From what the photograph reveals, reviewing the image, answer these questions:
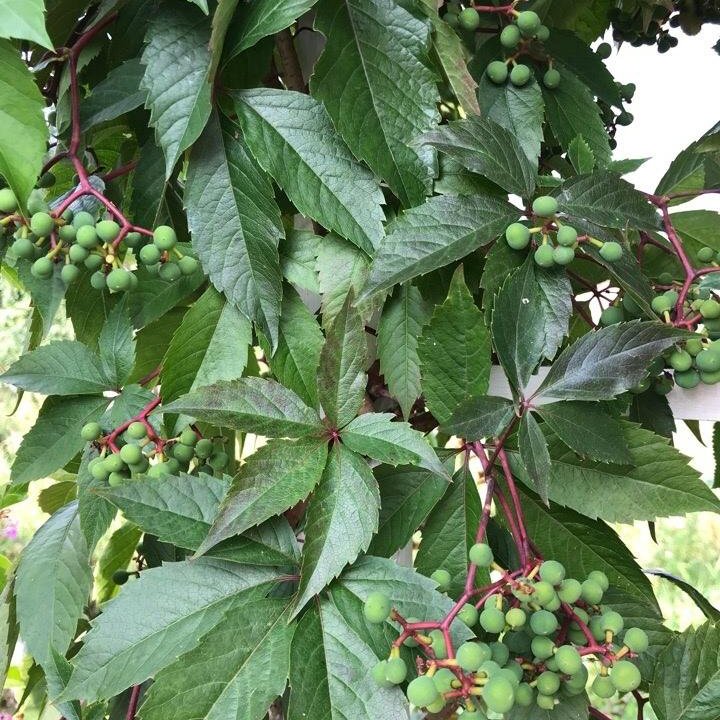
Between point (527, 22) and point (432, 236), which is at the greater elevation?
point (527, 22)

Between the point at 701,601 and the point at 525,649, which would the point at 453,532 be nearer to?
the point at 525,649

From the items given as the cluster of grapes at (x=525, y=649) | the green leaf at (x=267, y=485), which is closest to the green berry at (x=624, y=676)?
the cluster of grapes at (x=525, y=649)

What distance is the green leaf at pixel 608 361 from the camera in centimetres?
44

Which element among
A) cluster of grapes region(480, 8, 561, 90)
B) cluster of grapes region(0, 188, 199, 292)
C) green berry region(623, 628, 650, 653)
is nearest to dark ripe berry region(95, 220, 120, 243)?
cluster of grapes region(0, 188, 199, 292)

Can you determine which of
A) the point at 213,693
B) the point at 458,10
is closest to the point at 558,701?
the point at 213,693

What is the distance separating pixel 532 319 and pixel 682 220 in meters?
0.25

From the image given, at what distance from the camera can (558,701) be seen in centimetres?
45

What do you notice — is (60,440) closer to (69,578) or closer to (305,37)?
(69,578)

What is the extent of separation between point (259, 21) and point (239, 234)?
0.46 feet

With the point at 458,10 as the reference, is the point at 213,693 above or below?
below

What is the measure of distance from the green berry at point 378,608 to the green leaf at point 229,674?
8 centimetres

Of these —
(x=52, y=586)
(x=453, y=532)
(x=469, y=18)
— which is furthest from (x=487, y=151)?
(x=52, y=586)

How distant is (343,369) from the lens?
478 mm

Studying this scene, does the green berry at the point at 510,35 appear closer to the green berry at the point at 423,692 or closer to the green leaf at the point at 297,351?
the green leaf at the point at 297,351
